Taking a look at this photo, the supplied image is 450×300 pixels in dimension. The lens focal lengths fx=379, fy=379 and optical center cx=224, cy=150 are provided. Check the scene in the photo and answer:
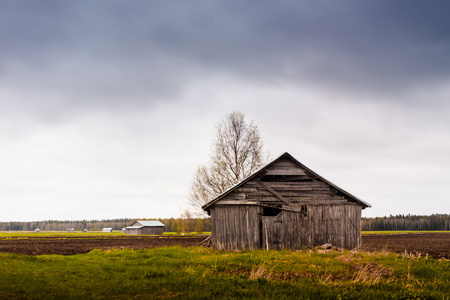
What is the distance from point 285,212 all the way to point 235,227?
136 inches

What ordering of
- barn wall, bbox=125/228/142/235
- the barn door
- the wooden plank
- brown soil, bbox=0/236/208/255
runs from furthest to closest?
barn wall, bbox=125/228/142/235 → brown soil, bbox=0/236/208/255 → the wooden plank → the barn door

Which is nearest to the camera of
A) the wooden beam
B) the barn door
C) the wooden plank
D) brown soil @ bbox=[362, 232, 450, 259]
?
the barn door

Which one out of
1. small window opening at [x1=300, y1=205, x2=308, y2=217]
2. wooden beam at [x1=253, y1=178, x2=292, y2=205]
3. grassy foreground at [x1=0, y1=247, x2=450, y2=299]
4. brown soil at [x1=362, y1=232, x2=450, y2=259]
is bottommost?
brown soil at [x1=362, y1=232, x2=450, y2=259]

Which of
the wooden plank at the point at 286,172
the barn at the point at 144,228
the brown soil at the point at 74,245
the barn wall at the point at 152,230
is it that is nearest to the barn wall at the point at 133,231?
the barn at the point at 144,228

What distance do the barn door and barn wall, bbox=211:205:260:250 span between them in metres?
0.39

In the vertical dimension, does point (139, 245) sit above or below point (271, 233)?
below

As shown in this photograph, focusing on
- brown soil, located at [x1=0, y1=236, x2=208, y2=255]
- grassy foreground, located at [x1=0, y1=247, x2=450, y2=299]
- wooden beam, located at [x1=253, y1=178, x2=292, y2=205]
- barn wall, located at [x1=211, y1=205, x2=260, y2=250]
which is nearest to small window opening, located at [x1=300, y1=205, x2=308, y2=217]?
wooden beam, located at [x1=253, y1=178, x2=292, y2=205]

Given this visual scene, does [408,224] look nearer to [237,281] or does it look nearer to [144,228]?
[144,228]

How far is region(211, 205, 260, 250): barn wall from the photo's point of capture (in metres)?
24.9

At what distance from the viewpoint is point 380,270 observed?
14523mm

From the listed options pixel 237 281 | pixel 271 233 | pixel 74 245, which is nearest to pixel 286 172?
pixel 271 233

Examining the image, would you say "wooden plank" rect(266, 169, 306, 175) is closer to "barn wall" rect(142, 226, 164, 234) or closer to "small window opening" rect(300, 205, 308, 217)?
"small window opening" rect(300, 205, 308, 217)

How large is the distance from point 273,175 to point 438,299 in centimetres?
1631

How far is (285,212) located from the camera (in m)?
25.1
